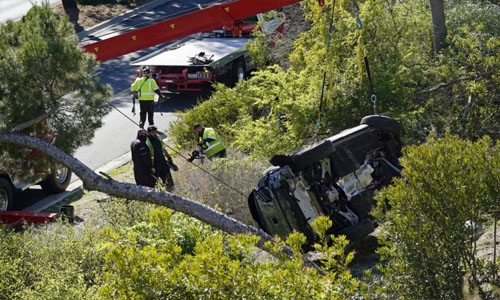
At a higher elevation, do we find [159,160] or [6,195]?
[159,160]

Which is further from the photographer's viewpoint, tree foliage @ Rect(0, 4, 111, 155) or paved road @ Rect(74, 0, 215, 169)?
paved road @ Rect(74, 0, 215, 169)

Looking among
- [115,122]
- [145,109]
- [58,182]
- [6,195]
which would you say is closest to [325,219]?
[6,195]

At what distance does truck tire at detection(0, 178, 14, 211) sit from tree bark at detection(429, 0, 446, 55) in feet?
23.8

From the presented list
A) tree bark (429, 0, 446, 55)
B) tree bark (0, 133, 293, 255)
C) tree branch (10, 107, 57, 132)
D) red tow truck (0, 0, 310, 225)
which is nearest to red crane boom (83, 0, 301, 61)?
red tow truck (0, 0, 310, 225)

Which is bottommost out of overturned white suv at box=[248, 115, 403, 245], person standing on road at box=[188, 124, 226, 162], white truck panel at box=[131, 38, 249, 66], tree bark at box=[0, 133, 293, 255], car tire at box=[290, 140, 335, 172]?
white truck panel at box=[131, 38, 249, 66]

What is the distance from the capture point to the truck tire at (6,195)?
45.5 feet

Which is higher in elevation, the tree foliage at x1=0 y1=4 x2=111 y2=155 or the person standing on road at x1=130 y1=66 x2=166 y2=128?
the tree foliage at x1=0 y1=4 x2=111 y2=155

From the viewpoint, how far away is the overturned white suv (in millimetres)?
9961

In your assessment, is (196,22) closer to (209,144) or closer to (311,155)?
Answer: (209,144)

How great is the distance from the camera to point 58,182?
50.0ft

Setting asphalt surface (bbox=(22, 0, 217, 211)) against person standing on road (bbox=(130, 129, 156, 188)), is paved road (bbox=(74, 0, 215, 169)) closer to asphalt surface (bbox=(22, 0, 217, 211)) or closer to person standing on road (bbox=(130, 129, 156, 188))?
asphalt surface (bbox=(22, 0, 217, 211))

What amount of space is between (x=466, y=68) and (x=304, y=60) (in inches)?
122

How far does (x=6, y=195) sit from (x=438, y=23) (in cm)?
753

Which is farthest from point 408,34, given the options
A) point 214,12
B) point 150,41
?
point 150,41
